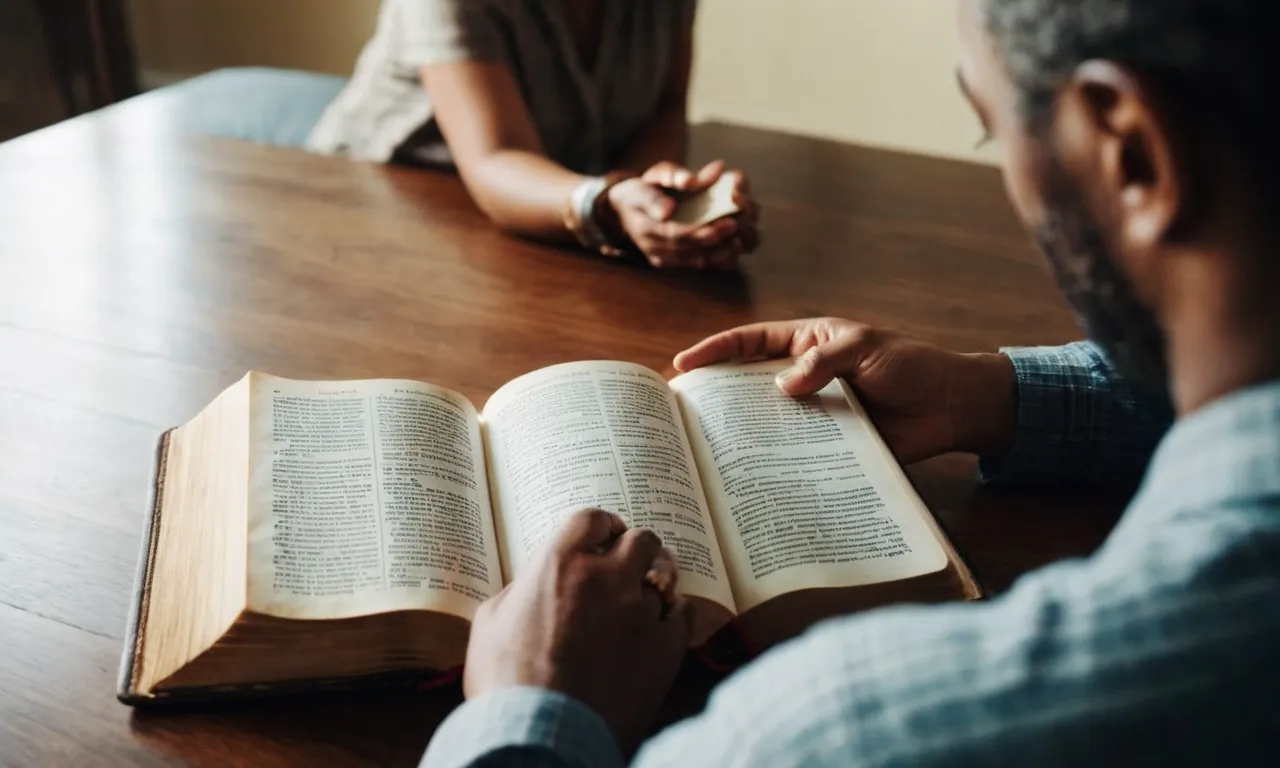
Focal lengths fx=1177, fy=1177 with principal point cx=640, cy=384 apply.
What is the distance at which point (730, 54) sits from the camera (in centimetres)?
270

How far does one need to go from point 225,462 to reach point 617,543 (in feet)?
0.89

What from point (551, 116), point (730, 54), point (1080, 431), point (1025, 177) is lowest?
point (730, 54)

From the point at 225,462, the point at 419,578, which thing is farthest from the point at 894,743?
the point at 225,462

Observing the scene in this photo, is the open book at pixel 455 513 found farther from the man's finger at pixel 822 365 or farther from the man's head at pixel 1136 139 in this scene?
the man's head at pixel 1136 139

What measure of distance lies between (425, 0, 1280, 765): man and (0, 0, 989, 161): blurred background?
1665 millimetres

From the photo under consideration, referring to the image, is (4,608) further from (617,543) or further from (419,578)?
(617,543)

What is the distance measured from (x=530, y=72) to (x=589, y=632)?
1.11 meters

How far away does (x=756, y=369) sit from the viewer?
38.0 inches

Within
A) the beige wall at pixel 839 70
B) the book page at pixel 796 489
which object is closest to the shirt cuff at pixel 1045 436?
the book page at pixel 796 489

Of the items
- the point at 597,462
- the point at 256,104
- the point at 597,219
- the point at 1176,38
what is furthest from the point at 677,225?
the point at 256,104

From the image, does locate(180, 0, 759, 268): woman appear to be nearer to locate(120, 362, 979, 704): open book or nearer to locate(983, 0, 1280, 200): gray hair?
locate(120, 362, 979, 704): open book

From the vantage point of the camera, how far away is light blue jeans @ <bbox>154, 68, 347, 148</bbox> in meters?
1.86

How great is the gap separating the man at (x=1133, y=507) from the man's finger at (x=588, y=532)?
4.9 inches

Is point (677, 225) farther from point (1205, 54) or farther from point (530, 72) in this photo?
point (1205, 54)
